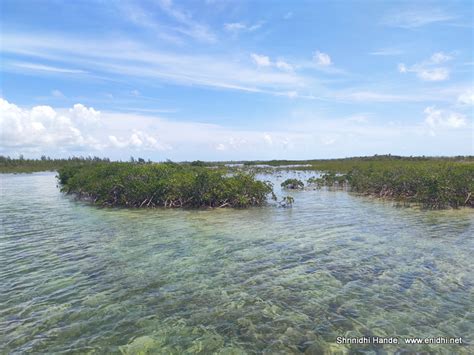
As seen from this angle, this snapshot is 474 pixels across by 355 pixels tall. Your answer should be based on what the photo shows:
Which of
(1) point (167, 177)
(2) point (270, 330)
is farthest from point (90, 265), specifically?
(1) point (167, 177)

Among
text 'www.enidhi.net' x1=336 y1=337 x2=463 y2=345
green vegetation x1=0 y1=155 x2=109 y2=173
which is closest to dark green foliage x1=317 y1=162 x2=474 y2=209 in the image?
text 'www.enidhi.net' x1=336 y1=337 x2=463 y2=345

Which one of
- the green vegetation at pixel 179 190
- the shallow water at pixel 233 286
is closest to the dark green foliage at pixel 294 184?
the green vegetation at pixel 179 190

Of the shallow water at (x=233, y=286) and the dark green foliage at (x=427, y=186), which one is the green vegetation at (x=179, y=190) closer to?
the shallow water at (x=233, y=286)

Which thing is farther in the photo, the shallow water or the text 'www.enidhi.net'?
the shallow water

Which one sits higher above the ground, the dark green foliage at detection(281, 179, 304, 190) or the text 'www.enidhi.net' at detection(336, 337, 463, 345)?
the dark green foliage at detection(281, 179, 304, 190)

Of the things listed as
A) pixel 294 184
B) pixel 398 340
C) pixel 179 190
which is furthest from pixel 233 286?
pixel 294 184

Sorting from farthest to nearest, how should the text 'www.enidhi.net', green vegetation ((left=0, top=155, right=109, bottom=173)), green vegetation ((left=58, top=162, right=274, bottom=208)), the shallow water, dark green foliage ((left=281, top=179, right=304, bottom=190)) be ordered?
green vegetation ((left=0, top=155, right=109, bottom=173)), dark green foliage ((left=281, top=179, right=304, bottom=190)), green vegetation ((left=58, top=162, right=274, bottom=208)), the shallow water, the text 'www.enidhi.net'

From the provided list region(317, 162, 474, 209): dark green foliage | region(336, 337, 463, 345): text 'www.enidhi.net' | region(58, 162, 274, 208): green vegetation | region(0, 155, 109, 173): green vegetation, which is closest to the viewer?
region(336, 337, 463, 345): text 'www.enidhi.net'

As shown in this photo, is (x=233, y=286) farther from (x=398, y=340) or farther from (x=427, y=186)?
(x=427, y=186)

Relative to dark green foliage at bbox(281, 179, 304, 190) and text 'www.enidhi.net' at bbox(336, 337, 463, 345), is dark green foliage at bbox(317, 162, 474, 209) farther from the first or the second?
Answer: text 'www.enidhi.net' at bbox(336, 337, 463, 345)
